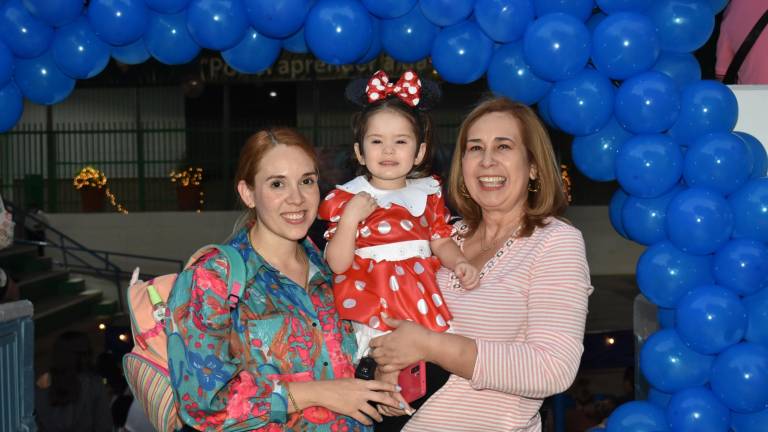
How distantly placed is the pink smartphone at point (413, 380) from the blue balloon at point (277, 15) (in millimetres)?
2168

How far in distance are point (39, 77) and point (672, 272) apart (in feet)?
10.4

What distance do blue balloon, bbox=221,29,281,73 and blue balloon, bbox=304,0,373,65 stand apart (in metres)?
0.34

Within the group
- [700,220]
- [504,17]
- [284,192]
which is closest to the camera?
[284,192]

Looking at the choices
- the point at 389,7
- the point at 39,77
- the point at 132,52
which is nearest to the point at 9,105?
the point at 39,77

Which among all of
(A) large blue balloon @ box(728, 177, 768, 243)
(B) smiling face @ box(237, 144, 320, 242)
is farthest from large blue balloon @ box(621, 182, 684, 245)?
(B) smiling face @ box(237, 144, 320, 242)

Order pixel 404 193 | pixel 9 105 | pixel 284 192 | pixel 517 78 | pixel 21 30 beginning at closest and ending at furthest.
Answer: pixel 284 192 → pixel 404 193 → pixel 517 78 → pixel 21 30 → pixel 9 105

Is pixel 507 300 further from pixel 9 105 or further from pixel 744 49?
pixel 9 105

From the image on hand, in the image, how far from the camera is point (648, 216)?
3.88m

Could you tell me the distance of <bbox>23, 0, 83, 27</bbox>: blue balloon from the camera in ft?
13.9

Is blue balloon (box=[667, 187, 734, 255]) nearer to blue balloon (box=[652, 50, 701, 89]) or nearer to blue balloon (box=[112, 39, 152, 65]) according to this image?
blue balloon (box=[652, 50, 701, 89])

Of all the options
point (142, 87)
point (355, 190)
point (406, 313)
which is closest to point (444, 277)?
point (406, 313)

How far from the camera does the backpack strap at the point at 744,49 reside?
416 centimetres

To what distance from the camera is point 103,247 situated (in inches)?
566

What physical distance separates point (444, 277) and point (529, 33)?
160cm
